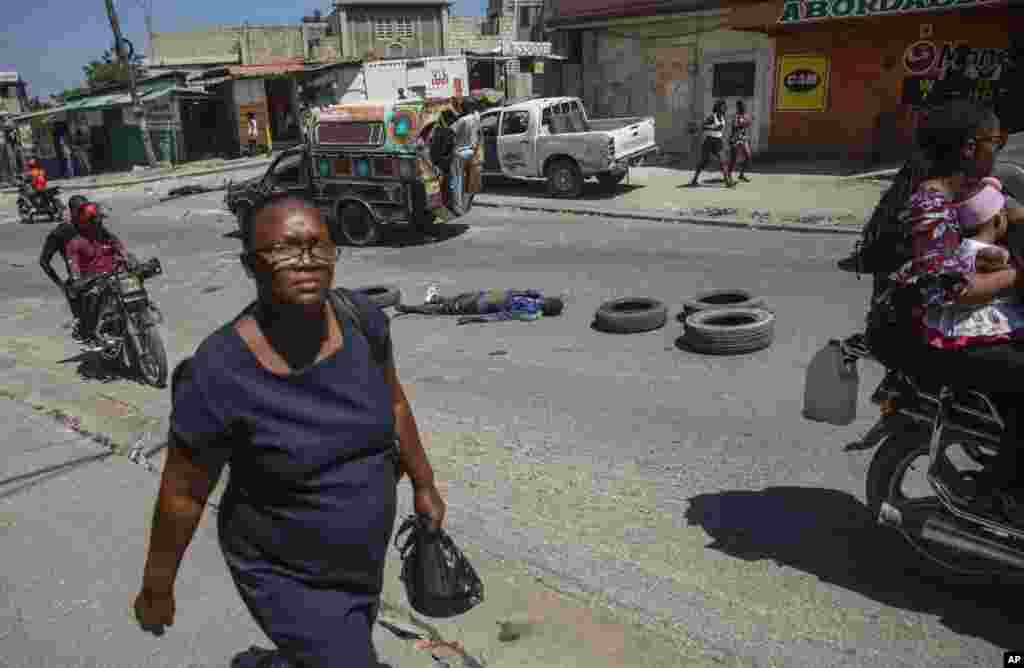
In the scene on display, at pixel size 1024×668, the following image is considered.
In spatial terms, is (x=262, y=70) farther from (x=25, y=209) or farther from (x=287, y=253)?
(x=287, y=253)

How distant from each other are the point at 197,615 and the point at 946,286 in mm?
3731

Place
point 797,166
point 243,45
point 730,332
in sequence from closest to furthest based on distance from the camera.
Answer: point 730,332, point 797,166, point 243,45

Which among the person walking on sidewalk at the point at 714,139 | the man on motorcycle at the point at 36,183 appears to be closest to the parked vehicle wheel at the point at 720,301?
the person walking on sidewalk at the point at 714,139

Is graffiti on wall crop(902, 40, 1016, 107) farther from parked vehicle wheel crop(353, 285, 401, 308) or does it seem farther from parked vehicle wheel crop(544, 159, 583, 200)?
parked vehicle wheel crop(353, 285, 401, 308)

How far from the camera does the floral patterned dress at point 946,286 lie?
3.47 meters

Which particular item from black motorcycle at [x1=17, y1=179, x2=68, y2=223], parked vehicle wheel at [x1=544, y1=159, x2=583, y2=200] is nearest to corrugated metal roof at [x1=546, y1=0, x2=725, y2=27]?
parked vehicle wheel at [x1=544, y1=159, x2=583, y2=200]

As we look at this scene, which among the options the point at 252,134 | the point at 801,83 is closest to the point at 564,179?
the point at 801,83

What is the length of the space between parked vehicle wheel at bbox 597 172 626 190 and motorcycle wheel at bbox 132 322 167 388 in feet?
39.2

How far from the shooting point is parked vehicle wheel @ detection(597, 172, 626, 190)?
1810cm

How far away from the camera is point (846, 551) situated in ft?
13.7

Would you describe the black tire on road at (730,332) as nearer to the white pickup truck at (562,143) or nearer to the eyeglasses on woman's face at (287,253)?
the eyeglasses on woman's face at (287,253)

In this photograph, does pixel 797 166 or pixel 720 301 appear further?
pixel 797 166

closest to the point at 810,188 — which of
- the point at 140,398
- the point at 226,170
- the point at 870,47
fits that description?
the point at 870,47

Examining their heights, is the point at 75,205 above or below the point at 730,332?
above
